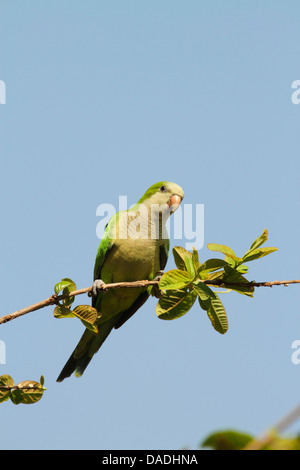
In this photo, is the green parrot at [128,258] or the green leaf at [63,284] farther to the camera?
the green parrot at [128,258]

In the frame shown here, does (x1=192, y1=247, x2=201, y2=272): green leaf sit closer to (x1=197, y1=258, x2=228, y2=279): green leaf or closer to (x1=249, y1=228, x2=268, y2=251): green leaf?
(x1=197, y1=258, x2=228, y2=279): green leaf

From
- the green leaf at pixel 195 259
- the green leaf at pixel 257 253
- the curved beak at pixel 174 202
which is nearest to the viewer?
the green leaf at pixel 257 253

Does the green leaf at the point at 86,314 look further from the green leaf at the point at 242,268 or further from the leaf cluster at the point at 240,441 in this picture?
the leaf cluster at the point at 240,441

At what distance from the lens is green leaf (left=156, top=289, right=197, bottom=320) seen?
3.16 m

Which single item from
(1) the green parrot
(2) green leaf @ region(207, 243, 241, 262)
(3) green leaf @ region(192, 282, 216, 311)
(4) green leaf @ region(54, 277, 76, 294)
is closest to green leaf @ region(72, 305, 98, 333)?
(4) green leaf @ region(54, 277, 76, 294)

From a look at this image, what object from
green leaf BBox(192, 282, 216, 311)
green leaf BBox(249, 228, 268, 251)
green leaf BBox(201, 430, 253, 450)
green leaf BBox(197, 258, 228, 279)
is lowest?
green leaf BBox(201, 430, 253, 450)

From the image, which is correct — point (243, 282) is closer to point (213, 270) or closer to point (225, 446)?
point (213, 270)

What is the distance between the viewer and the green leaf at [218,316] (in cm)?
315

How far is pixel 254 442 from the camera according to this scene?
86cm

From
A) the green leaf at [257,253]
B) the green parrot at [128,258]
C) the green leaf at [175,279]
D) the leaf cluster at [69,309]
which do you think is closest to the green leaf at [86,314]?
the leaf cluster at [69,309]

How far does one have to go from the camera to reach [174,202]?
5.38m
